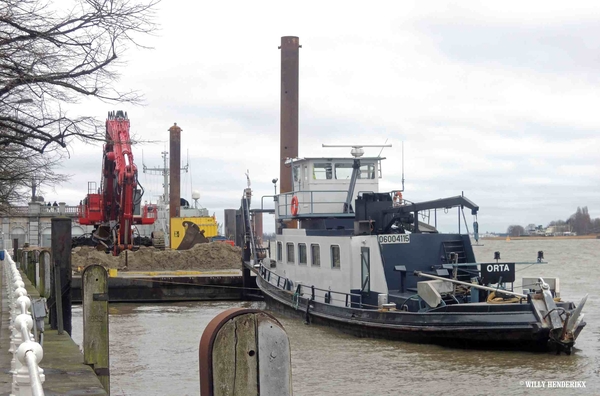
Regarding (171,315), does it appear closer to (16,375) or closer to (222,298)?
(222,298)

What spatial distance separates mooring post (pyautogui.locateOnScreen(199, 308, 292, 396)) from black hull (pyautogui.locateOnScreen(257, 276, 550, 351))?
12.7 meters

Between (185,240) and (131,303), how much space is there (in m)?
16.7

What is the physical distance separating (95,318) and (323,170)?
15.6 m

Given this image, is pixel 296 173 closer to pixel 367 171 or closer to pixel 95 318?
pixel 367 171

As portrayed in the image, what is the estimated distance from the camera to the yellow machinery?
45750mm

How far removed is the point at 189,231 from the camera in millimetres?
45969

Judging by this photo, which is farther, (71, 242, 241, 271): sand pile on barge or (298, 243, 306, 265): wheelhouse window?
(71, 242, 241, 271): sand pile on barge

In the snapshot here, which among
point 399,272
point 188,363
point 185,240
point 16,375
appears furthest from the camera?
point 185,240

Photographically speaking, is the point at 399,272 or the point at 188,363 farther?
the point at 399,272

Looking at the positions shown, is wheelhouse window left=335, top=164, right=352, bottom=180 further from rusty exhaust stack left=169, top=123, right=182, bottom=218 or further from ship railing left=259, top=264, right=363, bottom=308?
rusty exhaust stack left=169, top=123, right=182, bottom=218

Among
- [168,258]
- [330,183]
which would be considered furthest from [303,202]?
[168,258]

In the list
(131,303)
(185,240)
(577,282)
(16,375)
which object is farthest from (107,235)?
(16,375)

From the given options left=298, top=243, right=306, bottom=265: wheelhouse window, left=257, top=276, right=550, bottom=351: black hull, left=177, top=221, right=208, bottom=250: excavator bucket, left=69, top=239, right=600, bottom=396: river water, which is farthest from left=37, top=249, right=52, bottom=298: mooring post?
left=177, top=221, right=208, bottom=250: excavator bucket

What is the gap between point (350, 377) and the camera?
46.2 feet
